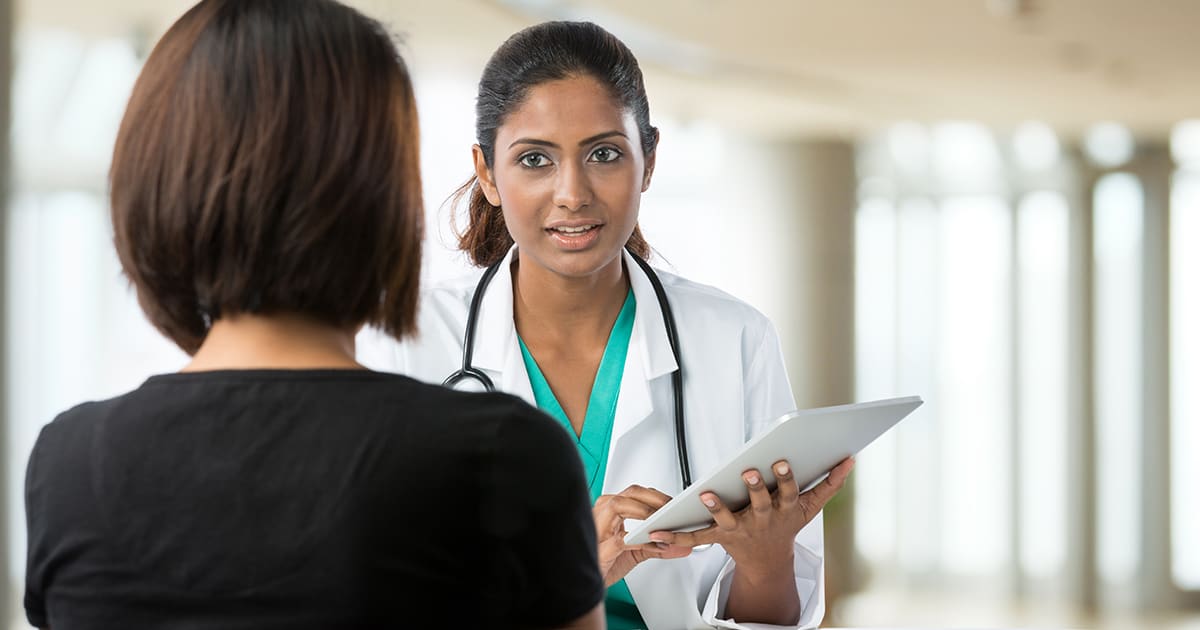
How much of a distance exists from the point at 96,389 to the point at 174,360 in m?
0.35

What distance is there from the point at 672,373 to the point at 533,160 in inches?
13.7

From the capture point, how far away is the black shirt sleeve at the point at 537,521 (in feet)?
2.75

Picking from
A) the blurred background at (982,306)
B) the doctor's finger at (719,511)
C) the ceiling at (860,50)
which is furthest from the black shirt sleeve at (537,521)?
the blurred background at (982,306)

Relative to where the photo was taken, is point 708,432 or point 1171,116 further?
point 1171,116

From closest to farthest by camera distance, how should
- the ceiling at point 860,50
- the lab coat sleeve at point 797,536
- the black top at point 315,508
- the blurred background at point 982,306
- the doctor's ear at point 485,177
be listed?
the black top at point 315,508, the lab coat sleeve at point 797,536, the doctor's ear at point 485,177, the ceiling at point 860,50, the blurred background at point 982,306

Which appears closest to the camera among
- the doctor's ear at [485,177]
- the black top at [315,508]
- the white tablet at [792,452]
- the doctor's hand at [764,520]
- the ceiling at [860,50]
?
the black top at [315,508]

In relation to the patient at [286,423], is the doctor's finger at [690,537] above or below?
below

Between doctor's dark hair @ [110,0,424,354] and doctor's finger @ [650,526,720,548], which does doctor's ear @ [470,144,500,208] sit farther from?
doctor's dark hair @ [110,0,424,354]

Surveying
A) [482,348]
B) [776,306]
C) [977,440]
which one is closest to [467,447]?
[482,348]

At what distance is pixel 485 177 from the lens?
1.78 m

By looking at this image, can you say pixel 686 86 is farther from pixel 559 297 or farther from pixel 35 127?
pixel 559 297

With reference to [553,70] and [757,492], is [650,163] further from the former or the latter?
[757,492]

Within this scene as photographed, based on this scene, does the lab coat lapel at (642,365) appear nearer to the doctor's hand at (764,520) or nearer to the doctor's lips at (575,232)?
the doctor's lips at (575,232)

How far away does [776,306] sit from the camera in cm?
835
